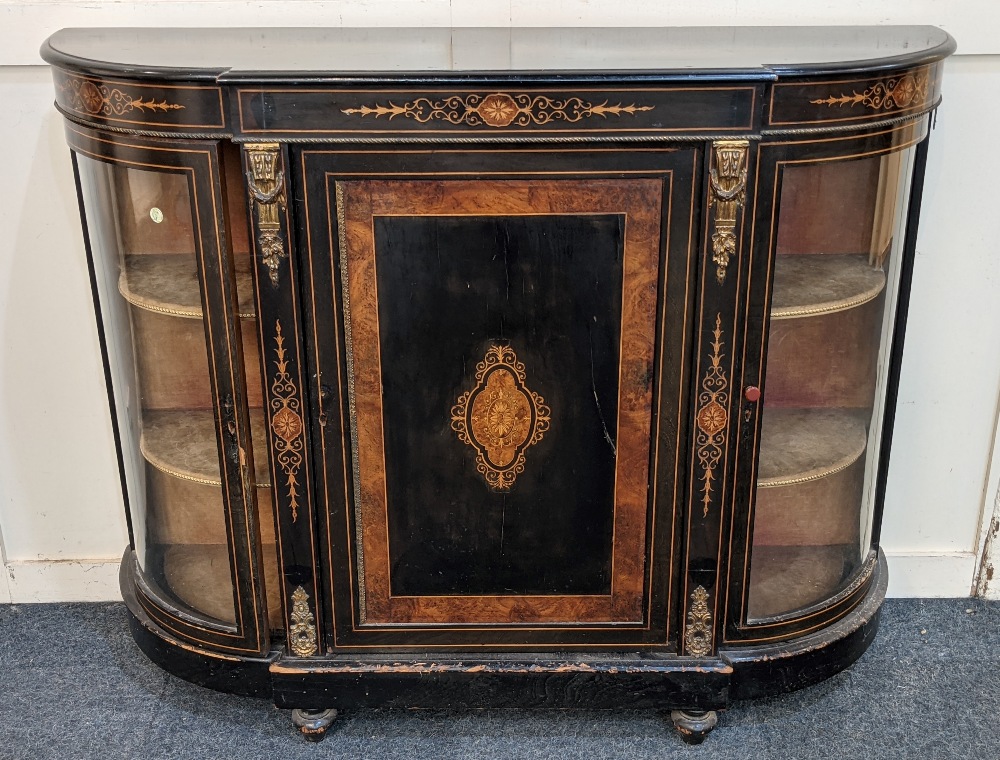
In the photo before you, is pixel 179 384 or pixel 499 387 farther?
pixel 179 384

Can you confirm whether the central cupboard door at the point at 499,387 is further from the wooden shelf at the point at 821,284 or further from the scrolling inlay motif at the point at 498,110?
the wooden shelf at the point at 821,284

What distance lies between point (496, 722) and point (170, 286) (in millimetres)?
1063

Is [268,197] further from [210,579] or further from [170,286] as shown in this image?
[210,579]

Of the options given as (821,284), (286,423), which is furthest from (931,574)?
(286,423)

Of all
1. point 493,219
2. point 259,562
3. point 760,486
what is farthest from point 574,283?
point 259,562

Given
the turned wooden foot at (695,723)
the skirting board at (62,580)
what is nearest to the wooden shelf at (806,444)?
the turned wooden foot at (695,723)

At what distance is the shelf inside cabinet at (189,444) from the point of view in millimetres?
1972

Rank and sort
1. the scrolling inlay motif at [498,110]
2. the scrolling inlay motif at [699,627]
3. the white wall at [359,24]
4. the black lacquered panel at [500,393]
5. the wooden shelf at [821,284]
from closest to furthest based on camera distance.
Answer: the scrolling inlay motif at [498,110] → the black lacquered panel at [500,393] → the wooden shelf at [821,284] → the scrolling inlay motif at [699,627] → the white wall at [359,24]

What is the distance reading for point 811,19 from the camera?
6.95 feet

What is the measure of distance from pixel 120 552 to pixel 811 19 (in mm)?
1904

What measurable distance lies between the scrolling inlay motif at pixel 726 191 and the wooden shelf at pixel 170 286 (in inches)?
30.5

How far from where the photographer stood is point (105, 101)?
67.9 inches

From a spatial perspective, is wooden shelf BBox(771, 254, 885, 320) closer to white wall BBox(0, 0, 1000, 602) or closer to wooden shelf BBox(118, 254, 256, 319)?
white wall BBox(0, 0, 1000, 602)

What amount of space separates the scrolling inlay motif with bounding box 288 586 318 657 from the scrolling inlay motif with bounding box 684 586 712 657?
0.69m
